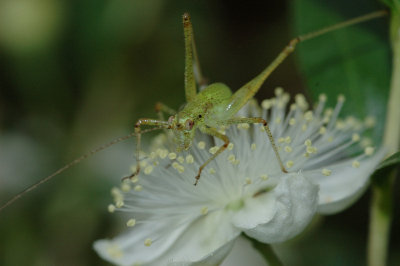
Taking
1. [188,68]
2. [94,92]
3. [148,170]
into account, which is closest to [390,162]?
[148,170]

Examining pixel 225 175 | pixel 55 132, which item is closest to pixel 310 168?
pixel 225 175

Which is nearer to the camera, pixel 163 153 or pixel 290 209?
pixel 290 209

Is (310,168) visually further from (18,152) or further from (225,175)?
(18,152)

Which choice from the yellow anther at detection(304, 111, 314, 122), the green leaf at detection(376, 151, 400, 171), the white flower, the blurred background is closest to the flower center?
the white flower

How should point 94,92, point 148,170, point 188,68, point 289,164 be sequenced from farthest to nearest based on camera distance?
point 94,92
point 188,68
point 148,170
point 289,164

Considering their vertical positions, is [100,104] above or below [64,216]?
above

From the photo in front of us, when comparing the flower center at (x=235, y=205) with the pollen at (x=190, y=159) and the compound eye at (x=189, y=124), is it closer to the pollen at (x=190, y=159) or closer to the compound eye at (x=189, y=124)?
the pollen at (x=190, y=159)

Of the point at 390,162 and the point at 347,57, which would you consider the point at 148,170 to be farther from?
the point at 347,57
